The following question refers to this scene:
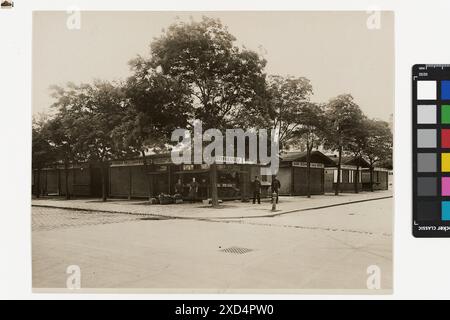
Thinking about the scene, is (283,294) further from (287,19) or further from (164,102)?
(164,102)

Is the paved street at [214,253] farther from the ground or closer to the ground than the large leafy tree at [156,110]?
closer to the ground

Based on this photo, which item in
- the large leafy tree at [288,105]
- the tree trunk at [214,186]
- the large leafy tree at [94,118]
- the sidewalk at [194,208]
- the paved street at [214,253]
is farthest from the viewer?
the sidewalk at [194,208]

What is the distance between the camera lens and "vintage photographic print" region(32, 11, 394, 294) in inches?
246

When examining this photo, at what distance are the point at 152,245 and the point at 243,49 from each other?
375cm

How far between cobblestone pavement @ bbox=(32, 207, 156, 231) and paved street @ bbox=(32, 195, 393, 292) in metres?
0.03

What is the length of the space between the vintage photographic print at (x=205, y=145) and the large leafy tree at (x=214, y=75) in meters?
0.03

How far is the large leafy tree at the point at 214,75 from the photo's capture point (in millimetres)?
7688

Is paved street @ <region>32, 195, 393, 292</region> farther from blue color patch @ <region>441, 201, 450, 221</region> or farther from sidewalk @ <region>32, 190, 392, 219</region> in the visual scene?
blue color patch @ <region>441, 201, 450, 221</region>

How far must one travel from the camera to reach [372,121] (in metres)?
7.61

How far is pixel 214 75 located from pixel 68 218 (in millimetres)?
4806

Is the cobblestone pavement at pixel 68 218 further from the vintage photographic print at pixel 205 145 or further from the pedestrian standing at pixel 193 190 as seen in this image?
the pedestrian standing at pixel 193 190

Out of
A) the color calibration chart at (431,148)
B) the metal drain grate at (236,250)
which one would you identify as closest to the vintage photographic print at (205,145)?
the metal drain grate at (236,250)

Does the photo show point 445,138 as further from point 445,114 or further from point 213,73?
point 213,73

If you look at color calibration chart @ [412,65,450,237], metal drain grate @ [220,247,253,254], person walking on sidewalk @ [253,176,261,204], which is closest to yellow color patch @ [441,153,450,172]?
color calibration chart @ [412,65,450,237]
